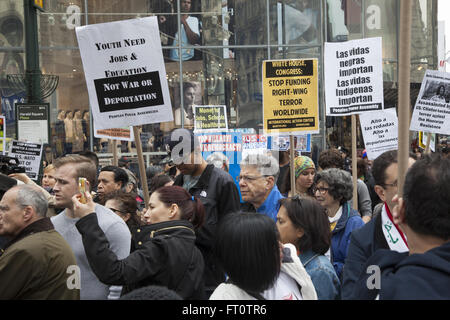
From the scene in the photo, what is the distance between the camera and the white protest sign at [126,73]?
5.20 metres

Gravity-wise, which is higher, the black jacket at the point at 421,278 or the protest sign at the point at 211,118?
the protest sign at the point at 211,118

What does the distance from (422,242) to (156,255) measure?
5.31ft

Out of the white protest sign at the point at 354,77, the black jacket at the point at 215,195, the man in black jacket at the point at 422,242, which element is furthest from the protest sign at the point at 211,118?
the man in black jacket at the point at 422,242

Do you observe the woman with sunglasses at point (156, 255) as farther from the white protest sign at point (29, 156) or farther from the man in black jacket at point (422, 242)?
the white protest sign at point (29, 156)

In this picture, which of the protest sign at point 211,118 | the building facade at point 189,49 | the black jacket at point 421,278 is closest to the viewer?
the black jacket at point 421,278

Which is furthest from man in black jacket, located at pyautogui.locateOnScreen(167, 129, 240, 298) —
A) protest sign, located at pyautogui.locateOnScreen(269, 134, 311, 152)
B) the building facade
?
the building facade

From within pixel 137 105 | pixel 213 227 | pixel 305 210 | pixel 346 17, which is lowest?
pixel 213 227

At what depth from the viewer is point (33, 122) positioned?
8375mm

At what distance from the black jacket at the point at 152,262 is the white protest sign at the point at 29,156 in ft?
14.1
